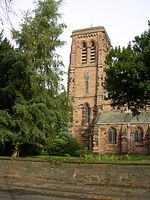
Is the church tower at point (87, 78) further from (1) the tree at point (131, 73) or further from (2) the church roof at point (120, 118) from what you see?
(1) the tree at point (131, 73)

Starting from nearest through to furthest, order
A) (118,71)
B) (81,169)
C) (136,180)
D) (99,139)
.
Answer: (136,180)
(81,169)
(118,71)
(99,139)

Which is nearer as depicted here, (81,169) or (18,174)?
(81,169)

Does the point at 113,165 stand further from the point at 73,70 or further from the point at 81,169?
the point at 73,70

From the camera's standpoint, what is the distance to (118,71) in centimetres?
2795

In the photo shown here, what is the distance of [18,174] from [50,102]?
6.51m

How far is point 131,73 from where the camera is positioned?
1062 inches

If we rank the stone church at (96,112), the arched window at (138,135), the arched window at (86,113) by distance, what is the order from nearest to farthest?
the arched window at (138,135)
the stone church at (96,112)
the arched window at (86,113)

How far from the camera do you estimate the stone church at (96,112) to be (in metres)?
54.4

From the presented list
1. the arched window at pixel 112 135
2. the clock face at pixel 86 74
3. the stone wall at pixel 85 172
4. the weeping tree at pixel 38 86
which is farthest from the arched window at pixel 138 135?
the stone wall at pixel 85 172

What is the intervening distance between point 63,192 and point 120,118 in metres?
42.0

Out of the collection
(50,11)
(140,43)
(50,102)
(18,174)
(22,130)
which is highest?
(50,11)

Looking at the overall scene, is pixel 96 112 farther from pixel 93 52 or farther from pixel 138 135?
pixel 93 52

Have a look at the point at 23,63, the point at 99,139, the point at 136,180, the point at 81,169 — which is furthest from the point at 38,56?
the point at 99,139

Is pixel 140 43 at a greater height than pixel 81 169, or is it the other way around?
pixel 140 43
